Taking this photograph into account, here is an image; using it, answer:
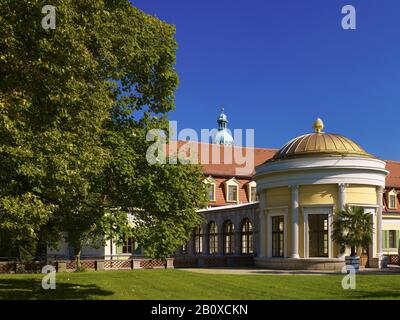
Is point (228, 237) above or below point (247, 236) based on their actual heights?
below

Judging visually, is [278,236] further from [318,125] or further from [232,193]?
[232,193]

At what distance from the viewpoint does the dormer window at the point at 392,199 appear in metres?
48.6

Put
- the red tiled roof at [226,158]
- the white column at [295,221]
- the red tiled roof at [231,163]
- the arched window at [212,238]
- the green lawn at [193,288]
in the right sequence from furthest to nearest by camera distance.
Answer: the red tiled roof at [226,158]
the red tiled roof at [231,163]
the arched window at [212,238]
the white column at [295,221]
the green lawn at [193,288]

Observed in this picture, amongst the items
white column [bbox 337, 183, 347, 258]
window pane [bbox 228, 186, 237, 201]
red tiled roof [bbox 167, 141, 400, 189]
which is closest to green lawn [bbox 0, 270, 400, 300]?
white column [bbox 337, 183, 347, 258]

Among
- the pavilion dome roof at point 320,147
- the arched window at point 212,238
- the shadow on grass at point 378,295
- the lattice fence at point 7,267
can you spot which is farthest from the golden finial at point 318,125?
the lattice fence at point 7,267

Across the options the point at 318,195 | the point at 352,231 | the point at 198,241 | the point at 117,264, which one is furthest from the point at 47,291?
the point at 198,241

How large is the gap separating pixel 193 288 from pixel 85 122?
774 cm

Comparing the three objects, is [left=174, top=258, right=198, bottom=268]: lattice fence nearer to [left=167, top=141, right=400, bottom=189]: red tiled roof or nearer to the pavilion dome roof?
the pavilion dome roof

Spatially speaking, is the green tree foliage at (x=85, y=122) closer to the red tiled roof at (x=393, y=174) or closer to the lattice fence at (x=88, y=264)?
the lattice fence at (x=88, y=264)

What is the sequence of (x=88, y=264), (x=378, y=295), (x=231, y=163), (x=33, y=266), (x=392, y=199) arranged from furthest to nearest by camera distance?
(x=231, y=163)
(x=392, y=199)
(x=88, y=264)
(x=33, y=266)
(x=378, y=295)

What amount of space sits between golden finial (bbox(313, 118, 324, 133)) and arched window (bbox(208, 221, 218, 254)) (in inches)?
522

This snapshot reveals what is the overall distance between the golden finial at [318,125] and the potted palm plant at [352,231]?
8115 mm

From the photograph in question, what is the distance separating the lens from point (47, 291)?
18297 millimetres

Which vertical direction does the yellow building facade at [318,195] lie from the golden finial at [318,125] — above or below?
below
